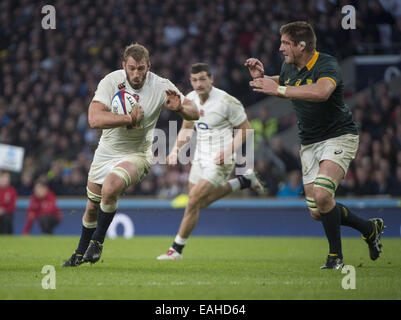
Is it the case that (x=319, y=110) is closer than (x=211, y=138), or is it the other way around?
(x=319, y=110)

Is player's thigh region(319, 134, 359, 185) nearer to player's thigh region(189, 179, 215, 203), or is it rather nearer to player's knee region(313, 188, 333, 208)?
player's knee region(313, 188, 333, 208)

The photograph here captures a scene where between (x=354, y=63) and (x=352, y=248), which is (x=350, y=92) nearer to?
(x=354, y=63)

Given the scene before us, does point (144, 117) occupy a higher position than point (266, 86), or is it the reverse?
point (266, 86)

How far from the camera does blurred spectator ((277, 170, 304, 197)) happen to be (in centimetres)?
1677

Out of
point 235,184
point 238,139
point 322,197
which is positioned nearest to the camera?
point 322,197

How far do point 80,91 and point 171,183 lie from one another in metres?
5.69

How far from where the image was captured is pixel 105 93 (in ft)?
25.8

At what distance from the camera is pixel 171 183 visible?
59.5ft

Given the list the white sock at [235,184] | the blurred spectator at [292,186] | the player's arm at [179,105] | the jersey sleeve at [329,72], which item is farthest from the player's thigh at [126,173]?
the blurred spectator at [292,186]

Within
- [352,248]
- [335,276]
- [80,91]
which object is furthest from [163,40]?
[335,276]

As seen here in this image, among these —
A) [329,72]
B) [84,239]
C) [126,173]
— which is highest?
[329,72]

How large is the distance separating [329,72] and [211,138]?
3.48 m

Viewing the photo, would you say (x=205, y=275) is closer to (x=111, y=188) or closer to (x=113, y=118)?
(x=111, y=188)

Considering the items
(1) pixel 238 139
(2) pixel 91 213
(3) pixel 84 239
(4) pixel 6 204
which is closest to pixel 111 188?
(2) pixel 91 213
